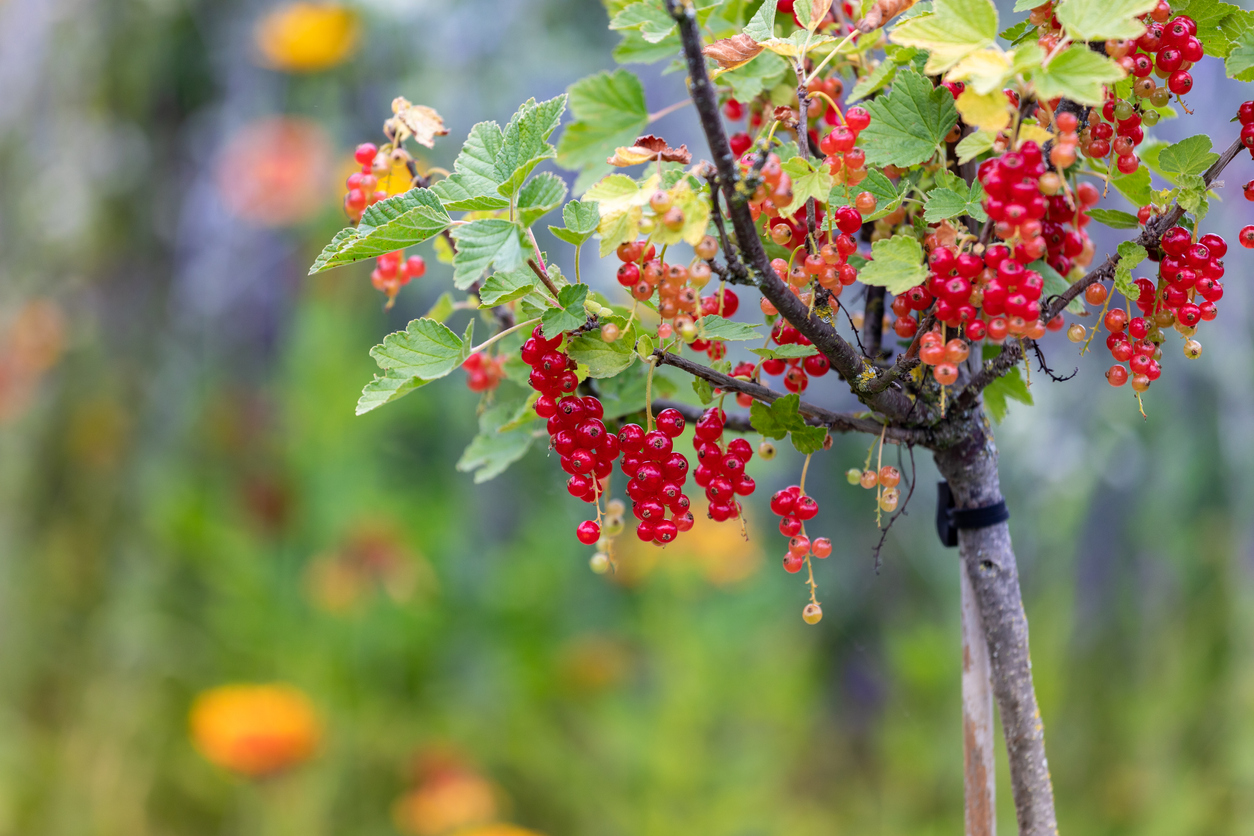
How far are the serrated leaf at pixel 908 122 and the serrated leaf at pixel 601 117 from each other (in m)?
0.07

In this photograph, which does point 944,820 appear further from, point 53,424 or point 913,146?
point 53,424

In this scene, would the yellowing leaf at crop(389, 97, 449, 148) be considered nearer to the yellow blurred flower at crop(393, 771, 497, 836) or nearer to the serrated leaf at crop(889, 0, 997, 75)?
the serrated leaf at crop(889, 0, 997, 75)

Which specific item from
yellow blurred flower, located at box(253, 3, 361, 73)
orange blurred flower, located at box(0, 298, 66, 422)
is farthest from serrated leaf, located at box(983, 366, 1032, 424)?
orange blurred flower, located at box(0, 298, 66, 422)

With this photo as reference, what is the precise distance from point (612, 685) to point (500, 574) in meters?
0.17

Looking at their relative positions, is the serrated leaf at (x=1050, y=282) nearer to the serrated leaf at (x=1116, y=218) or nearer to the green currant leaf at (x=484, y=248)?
the serrated leaf at (x=1116, y=218)

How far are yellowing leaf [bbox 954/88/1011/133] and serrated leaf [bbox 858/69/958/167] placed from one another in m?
0.04

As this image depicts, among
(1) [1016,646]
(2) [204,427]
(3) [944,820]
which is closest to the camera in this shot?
(1) [1016,646]

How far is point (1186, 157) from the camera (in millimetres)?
265

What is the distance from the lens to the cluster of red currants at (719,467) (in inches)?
10.9

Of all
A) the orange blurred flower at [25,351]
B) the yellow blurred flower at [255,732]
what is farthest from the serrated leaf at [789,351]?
the orange blurred flower at [25,351]

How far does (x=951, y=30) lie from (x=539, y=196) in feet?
0.37

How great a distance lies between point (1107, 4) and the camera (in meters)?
0.21

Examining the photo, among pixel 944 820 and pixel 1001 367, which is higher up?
pixel 1001 367

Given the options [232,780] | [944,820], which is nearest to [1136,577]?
[944,820]
